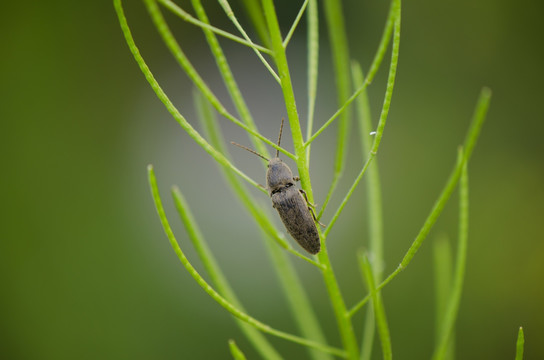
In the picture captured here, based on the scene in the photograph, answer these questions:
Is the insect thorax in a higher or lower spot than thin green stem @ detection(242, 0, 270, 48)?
higher

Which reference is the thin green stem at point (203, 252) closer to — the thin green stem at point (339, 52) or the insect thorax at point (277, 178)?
the thin green stem at point (339, 52)

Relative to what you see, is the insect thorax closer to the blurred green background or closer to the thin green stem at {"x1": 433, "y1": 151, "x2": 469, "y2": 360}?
the thin green stem at {"x1": 433, "y1": 151, "x2": 469, "y2": 360}

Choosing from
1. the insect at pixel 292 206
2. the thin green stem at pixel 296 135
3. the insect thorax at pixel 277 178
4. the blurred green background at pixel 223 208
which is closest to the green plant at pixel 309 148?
the thin green stem at pixel 296 135

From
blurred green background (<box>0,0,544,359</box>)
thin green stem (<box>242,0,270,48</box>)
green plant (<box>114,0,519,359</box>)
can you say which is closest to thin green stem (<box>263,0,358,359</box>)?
green plant (<box>114,0,519,359</box>)

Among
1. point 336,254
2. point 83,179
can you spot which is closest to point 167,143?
point 83,179

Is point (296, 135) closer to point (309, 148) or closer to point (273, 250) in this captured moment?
point (309, 148)

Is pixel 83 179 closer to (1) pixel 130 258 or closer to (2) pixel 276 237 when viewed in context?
(1) pixel 130 258

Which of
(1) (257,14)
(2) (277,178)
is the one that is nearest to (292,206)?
(2) (277,178)
